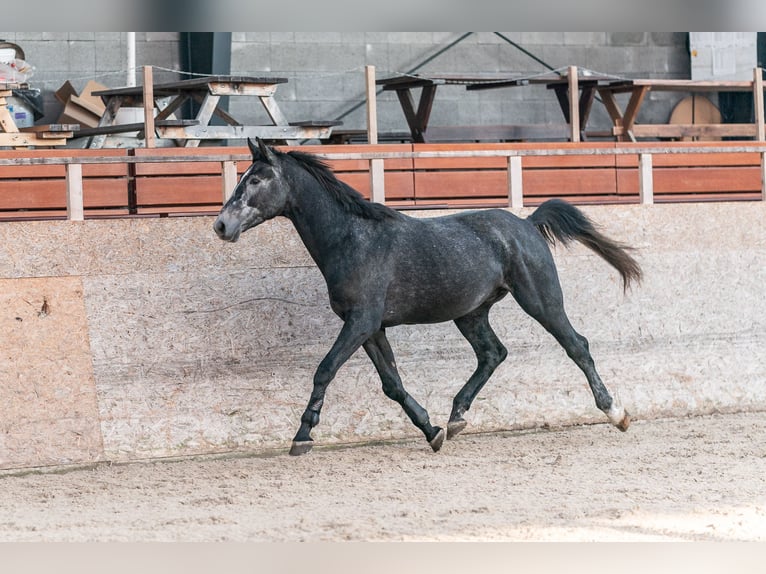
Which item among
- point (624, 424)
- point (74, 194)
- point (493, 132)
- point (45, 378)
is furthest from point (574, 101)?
point (45, 378)

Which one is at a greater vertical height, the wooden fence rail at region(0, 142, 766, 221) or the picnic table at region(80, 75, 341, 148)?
the picnic table at region(80, 75, 341, 148)

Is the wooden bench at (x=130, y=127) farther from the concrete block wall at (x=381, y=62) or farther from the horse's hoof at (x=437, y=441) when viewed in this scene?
the horse's hoof at (x=437, y=441)

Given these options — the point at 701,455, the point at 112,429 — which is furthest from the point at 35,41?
the point at 701,455

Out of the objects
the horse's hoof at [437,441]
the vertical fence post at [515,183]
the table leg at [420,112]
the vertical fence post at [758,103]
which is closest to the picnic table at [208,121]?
the table leg at [420,112]

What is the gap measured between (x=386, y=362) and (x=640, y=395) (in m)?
2.28

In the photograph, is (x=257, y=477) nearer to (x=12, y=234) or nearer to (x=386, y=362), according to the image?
(x=386, y=362)

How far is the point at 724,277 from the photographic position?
7.66m

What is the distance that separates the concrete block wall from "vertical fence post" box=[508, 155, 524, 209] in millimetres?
3722

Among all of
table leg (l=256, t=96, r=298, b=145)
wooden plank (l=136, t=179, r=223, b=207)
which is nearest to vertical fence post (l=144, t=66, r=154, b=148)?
wooden plank (l=136, t=179, r=223, b=207)

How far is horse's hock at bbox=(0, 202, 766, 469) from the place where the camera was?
20.0ft

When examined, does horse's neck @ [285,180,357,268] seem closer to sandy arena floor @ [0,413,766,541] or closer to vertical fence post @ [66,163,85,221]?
sandy arena floor @ [0,413,766,541]

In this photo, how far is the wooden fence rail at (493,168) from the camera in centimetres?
747

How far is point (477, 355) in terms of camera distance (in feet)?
20.8

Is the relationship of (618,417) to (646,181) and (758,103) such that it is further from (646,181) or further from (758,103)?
(758,103)
